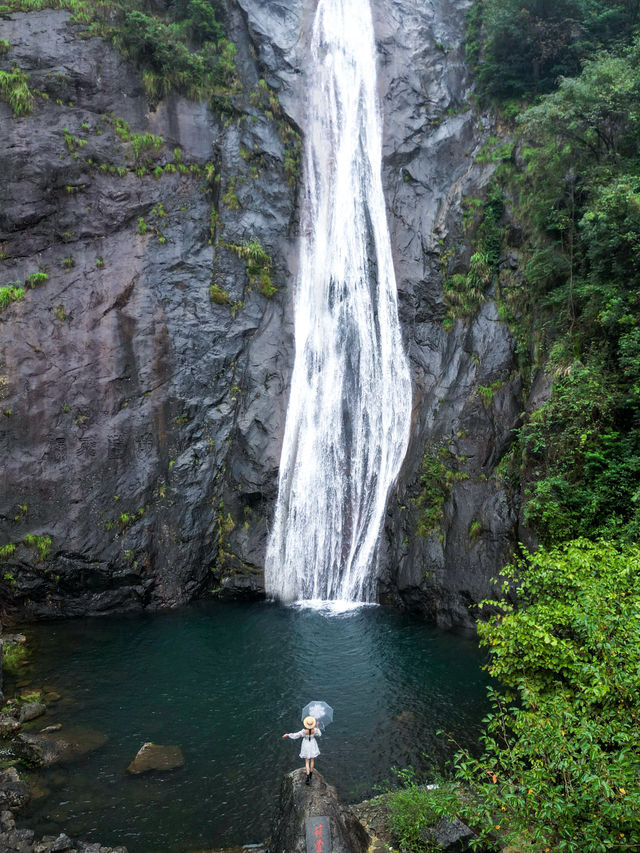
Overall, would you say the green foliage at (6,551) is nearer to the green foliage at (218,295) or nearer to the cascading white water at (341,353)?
the cascading white water at (341,353)

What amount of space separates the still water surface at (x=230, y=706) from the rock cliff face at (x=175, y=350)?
6.40 ft

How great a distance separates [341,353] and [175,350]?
6.13 meters

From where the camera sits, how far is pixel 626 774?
430 cm

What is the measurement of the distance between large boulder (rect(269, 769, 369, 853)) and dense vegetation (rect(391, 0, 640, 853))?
748 mm

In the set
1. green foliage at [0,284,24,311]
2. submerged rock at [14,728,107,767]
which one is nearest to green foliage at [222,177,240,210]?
green foliage at [0,284,24,311]

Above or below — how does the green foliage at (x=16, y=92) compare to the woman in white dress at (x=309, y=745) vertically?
above

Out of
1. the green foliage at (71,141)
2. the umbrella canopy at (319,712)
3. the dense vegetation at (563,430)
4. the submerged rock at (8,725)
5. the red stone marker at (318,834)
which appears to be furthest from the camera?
the green foliage at (71,141)

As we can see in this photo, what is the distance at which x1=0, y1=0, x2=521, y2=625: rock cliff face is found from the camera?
16.6m

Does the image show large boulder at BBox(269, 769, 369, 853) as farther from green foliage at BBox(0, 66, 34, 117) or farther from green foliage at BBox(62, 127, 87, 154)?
green foliage at BBox(0, 66, 34, 117)

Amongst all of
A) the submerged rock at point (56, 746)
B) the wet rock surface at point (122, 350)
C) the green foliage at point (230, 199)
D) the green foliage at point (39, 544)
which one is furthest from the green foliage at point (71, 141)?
the submerged rock at point (56, 746)

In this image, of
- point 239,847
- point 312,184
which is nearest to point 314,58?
point 312,184

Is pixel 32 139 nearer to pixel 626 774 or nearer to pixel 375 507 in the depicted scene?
pixel 375 507

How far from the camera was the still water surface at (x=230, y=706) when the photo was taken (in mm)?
8320

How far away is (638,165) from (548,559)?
10889mm
